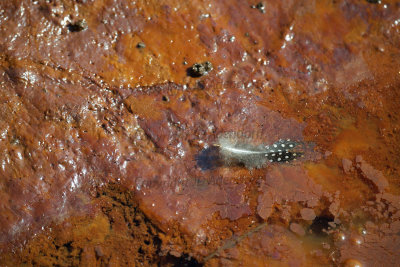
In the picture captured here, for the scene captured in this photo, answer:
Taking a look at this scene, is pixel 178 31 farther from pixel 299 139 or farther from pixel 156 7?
pixel 299 139

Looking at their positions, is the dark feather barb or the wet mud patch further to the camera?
the dark feather barb

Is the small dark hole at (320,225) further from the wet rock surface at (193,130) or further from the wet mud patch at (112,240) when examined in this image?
the wet mud patch at (112,240)

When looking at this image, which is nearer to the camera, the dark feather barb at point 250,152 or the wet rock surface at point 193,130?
the wet rock surface at point 193,130

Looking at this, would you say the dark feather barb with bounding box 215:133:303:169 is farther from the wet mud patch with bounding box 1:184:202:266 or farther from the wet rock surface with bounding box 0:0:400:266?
the wet mud patch with bounding box 1:184:202:266

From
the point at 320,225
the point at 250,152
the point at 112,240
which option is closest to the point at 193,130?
the point at 250,152

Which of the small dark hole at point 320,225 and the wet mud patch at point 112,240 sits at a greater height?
the wet mud patch at point 112,240

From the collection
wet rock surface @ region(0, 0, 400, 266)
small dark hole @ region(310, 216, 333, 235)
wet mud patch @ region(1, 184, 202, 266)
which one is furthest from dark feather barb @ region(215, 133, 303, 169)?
wet mud patch @ region(1, 184, 202, 266)

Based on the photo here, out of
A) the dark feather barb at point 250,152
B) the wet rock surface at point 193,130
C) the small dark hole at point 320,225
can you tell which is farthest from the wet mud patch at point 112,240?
the small dark hole at point 320,225

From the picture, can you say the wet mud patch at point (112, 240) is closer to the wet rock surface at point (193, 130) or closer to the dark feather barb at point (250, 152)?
the wet rock surface at point (193, 130)

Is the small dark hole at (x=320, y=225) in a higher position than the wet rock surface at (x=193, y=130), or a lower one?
lower

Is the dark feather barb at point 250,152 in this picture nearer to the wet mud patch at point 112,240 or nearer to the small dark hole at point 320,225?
the small dark hole at point 320,225
